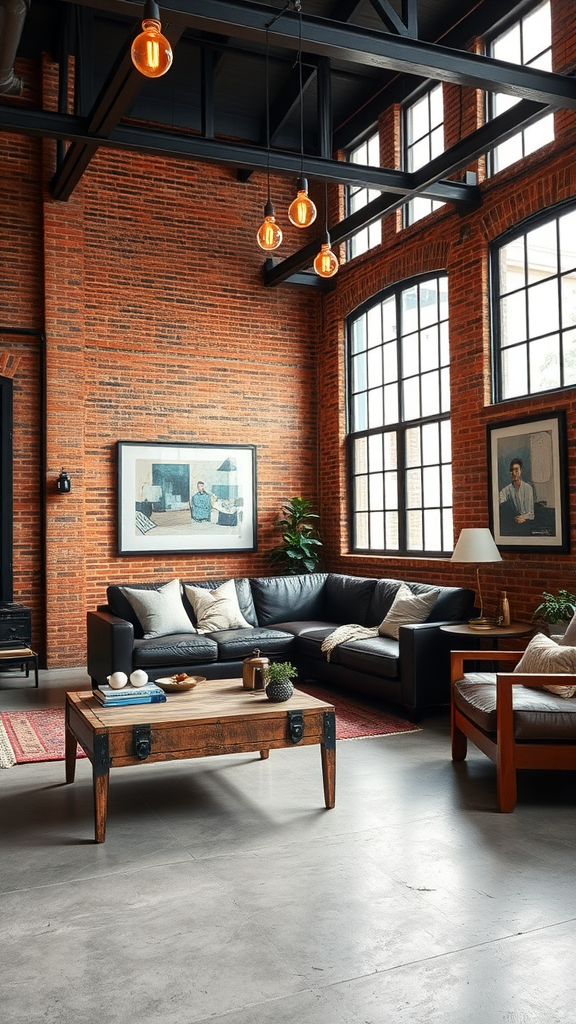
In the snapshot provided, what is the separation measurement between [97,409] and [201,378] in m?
1.24

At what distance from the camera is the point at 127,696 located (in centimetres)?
434

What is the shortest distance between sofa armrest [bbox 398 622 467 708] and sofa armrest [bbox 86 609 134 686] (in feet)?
7.20

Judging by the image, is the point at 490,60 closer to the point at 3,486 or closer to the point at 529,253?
the point at 529,253

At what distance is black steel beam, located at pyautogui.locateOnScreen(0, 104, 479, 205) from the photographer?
631 centimetres

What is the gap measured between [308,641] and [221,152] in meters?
4.13

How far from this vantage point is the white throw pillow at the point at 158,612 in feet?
23.6

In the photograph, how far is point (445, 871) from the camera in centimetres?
335

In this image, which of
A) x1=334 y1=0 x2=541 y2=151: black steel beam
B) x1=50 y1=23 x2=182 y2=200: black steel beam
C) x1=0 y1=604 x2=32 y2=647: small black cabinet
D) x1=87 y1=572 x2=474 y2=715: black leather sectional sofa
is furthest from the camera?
x1=0 y1=604 x2=32 y2=647: small black cabinet

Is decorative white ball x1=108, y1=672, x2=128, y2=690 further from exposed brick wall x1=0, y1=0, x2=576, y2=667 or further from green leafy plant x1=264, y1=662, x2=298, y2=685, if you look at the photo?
exposed brick wall x1=0, y1=0, x2=576, y2=667

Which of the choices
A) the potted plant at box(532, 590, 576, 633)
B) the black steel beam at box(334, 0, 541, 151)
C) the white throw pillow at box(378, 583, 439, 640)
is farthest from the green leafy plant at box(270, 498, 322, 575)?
the black steel beam at box(334, 0, 541, 151)

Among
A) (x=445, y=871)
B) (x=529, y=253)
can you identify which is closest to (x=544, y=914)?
(x=445, y=871)

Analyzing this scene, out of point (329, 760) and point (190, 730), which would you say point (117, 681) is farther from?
point (329, 760)

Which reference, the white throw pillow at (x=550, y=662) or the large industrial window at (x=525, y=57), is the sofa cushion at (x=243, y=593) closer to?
the white throw pillow at (x=550, y=662)

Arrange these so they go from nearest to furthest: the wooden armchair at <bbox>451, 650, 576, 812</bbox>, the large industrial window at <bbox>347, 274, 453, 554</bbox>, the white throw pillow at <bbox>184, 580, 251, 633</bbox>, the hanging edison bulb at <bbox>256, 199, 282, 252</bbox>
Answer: the wooden armchair at <bbox>451, 650, 576, 812</bbox> < the hanging edison bulb at <bbox>256, 199, 282, 252</bbox> < the white throw pillow at <bbox>184, 580, 251, 633</bbox> < the large industrial window at <bbox>347, 274, 453, 554</bbox>
